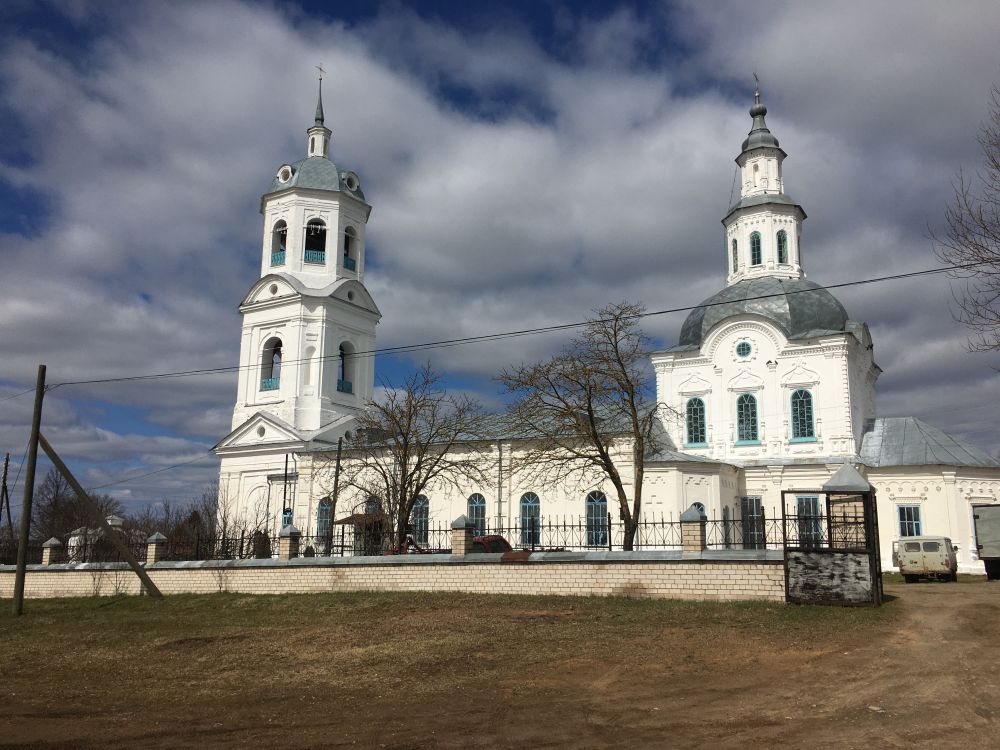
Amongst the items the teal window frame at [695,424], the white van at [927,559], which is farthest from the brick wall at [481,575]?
the teal window frame at [695,424]

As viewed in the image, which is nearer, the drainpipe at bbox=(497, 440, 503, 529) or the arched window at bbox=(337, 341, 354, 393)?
the drainpipe at bbox=(497, 440, 503, 529)

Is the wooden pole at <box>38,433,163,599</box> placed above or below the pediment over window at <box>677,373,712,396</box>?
below

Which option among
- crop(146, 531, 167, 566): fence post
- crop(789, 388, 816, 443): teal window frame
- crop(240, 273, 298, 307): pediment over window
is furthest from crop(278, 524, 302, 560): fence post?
crop(789, 388, 816, 443): teal window frame

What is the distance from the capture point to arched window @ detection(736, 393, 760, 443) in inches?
1246

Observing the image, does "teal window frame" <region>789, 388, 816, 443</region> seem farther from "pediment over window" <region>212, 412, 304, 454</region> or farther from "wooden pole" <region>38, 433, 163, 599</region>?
"wooden pole" <region>38, 433, 163, 599</region>

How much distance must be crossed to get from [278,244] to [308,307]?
136 inches

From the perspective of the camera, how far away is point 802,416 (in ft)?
102

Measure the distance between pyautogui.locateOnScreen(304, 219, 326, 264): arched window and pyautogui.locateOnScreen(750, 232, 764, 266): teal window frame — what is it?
18128 mm

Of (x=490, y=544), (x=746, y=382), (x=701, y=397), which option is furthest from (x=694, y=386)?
(x=490, y=544)

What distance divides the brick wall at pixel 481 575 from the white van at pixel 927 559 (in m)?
11.0

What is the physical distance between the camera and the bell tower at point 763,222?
118ft

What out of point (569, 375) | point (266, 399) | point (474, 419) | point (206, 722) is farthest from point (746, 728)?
point (266, 399)

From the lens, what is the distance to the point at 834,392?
30562 mm

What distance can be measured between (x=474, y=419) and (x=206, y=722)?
74.8ft
